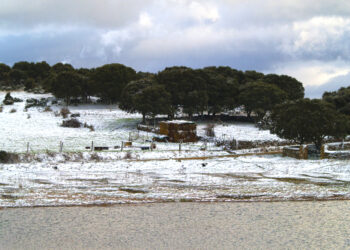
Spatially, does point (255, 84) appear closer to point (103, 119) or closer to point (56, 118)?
point (103, 119)

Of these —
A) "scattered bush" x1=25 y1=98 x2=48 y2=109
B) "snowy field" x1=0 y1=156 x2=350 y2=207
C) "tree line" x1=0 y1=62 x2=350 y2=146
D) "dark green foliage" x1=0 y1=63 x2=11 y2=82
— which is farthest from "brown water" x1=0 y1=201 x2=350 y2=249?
"dark green foliage" x1=0 y1=63 x2=11 y2=82

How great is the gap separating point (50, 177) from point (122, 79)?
53393 mm

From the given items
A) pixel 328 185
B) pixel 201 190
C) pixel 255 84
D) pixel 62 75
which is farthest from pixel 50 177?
pixel 62 75

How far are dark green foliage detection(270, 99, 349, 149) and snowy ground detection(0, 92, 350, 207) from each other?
3260 mm

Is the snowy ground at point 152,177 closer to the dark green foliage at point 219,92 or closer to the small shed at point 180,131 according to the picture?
the small shed at point 180,131

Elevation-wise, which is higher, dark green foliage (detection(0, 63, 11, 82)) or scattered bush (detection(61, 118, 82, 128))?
dark green foliage (detection(0, 63, 11, 82))

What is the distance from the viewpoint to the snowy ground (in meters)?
18.1

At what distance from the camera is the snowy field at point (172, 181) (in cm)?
1784

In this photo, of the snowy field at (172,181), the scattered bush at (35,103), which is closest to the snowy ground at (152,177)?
the snowy field at (172,181)

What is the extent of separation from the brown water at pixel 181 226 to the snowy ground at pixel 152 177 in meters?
1.49

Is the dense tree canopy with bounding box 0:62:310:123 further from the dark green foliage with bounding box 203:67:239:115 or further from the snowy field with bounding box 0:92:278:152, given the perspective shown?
the snowy field with bounding box 0:92:278:152

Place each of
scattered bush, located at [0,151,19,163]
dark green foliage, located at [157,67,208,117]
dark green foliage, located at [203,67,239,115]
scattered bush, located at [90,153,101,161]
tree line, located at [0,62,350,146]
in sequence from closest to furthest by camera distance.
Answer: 1. scattered bush, located at [0,151,19,163]
2. scattered bush, located at [90,153,101,161]
3. tree line, located at [0,62,350,146]
4. dark green foliage, located at [157,67,208,117]
5. dark green foliage, located at [203,67,239,115]

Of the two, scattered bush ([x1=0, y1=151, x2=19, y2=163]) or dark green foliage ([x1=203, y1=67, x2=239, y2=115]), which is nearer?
scattered bush ([x1=0, y1=151, x2=19, y2=163])

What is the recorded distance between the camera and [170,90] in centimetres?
6300
